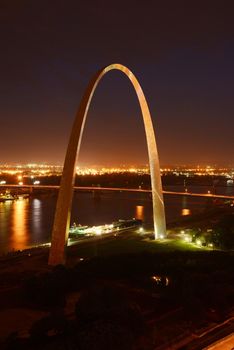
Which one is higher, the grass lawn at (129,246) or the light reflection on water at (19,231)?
the grass lawn at (129,246)

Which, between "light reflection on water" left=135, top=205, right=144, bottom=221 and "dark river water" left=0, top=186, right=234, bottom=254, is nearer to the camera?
"dark river water" left=0, top=186, right=234, bottom=254

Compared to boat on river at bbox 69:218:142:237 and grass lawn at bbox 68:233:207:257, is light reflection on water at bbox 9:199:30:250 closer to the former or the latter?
boat on river at bbox 69:218:142:237

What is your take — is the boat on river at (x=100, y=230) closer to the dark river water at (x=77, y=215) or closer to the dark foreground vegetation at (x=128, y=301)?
the dark river water at (x=77, y=215)

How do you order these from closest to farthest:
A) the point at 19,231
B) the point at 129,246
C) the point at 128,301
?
the point at 128,301 → the point at 129,246 → the point at 19,231

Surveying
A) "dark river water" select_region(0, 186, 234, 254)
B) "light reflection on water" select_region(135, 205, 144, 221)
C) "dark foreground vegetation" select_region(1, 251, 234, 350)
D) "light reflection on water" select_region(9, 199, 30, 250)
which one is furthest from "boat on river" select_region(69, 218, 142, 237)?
"dark foreground vegetation" select_region(1, 251, 234, 350)

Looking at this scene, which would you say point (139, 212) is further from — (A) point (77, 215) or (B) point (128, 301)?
(B) point (128, 301)

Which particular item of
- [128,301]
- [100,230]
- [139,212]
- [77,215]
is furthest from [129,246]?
[139,212]

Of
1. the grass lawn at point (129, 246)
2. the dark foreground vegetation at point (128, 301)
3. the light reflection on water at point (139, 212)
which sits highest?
the dark foreground vegetation at point (128, 301)

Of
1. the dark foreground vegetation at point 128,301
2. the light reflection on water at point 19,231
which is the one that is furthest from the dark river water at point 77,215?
the dark foreground vegetation at point 128,301
